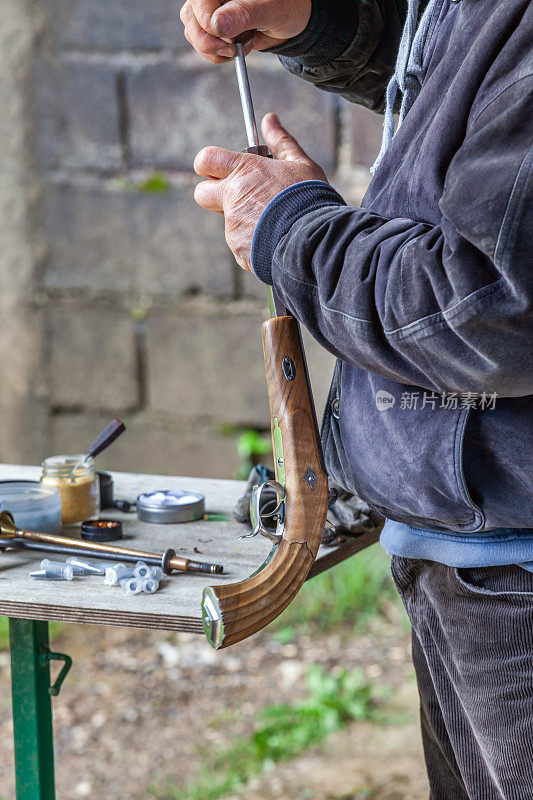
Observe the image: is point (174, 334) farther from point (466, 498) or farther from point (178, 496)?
point (466, 498)

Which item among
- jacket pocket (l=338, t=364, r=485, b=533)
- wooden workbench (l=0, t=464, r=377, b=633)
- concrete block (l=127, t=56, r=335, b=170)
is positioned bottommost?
wooden workbench (l=0, t=464, r=377, b=633)

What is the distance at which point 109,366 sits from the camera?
2971 millimetres

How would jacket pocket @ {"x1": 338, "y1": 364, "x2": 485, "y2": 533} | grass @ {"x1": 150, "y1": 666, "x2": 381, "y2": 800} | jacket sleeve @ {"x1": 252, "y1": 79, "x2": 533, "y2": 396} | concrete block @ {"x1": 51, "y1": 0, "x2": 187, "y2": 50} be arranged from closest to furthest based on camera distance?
1. jacket sleeve @ {"x1": 252, "y1": 79, "x2": 533, "y2": 396}
2. jacket pocket @ {"x1": 338, "y1": 364, "x2": 485, "y2": 533}
3. grass @ {"x1": 150, "y1": 666, "x2": 381, "y2": 800}
4. concrete block @ {"x1": 51, "y1": 0, "x2": 187, "y2": 50}

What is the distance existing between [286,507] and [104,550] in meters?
0.29

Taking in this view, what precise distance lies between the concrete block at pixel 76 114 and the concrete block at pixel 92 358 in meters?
0.47

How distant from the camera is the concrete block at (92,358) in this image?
9.66 feet

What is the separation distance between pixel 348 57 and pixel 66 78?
1738mm

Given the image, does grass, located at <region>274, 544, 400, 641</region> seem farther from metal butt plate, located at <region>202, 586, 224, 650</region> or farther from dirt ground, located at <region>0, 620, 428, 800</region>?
metal butt plate, located at <region>202, 586, 224, 650</region>

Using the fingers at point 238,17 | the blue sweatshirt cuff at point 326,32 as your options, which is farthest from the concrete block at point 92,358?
the fingers at point 238,17

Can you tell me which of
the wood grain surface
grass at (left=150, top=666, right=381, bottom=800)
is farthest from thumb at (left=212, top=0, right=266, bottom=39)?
grass at (left=150, top=666, right=381, bottom=800)

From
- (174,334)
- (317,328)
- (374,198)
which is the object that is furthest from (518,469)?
(174,334)

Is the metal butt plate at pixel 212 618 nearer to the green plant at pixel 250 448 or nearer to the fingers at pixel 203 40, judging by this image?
the fingers at pixel 203 40

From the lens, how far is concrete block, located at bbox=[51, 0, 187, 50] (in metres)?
2.75

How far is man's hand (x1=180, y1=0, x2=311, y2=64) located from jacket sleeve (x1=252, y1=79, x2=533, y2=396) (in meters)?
0.30
